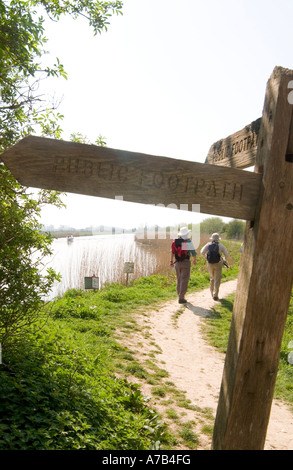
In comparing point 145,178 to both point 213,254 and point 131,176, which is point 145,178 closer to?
point 131,176

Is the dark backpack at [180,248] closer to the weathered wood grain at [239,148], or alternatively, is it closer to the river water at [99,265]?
the river water at [99,265]

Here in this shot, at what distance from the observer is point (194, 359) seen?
577 cm

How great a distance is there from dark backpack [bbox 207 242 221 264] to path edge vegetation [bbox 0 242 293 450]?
3.02 m

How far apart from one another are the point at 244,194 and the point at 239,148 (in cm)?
75

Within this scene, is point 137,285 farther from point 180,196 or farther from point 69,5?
point 180,196

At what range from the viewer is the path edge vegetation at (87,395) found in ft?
8.43

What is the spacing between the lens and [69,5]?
14.3ft

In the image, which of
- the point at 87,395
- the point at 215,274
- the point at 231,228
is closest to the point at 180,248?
the point at 215,274

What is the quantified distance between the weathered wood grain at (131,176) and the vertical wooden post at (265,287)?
13 centimetres

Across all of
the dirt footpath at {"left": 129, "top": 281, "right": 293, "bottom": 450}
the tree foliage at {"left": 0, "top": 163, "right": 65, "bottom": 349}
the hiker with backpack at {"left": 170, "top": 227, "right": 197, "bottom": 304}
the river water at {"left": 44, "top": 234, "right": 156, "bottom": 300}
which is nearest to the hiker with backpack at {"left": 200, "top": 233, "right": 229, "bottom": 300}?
the hiker with backpack at {"left": 170, "top": 227, "right": 197, "bottom": 304}

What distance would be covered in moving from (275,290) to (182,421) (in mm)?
2477

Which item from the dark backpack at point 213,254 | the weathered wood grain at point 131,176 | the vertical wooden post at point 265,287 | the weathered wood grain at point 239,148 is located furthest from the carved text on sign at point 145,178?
the dark backpack at point 213,254

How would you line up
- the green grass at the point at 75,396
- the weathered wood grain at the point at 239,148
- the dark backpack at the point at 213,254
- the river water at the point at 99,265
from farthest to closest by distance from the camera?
the river water at the point at 99,265 < the dark backpack at the point at 213,254 < the green grass at the point at 75,396 < the weathered wood grain at the point at 239,148

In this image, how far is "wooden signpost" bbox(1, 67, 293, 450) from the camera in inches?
75.6
